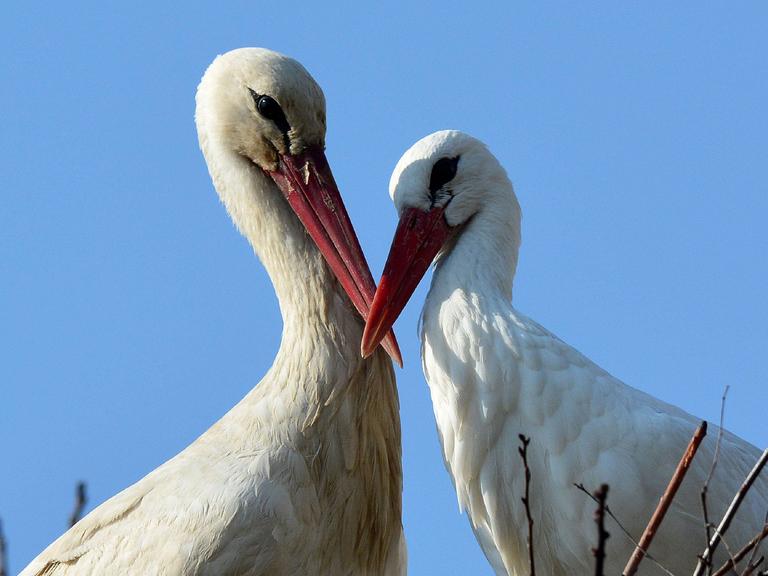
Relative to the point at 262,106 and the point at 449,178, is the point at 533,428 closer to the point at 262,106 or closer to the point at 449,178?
the point at 449,178

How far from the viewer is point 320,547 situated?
12.9ft

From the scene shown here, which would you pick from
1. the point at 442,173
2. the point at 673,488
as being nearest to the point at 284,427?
the point at 442,173

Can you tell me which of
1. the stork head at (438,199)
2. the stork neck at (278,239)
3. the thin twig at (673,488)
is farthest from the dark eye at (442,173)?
the thin twig at (673,488)

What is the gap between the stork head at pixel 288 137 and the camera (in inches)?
167

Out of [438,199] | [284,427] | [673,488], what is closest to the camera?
[673,488]

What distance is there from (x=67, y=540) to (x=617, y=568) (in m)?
1.65

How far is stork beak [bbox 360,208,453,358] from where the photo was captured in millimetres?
4070

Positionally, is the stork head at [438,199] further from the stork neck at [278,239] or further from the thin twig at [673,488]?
the thin twig at [673,488]

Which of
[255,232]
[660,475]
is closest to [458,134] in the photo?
[255,232]

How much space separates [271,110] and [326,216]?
1.26 feet

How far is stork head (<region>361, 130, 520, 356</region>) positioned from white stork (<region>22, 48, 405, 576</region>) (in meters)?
0.15

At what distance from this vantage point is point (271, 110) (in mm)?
4312

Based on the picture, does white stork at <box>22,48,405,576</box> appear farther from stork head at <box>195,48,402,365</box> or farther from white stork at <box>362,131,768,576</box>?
white stork at <box>362,131,768,576</box>

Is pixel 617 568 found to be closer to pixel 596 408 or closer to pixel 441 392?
pixel 596 408
